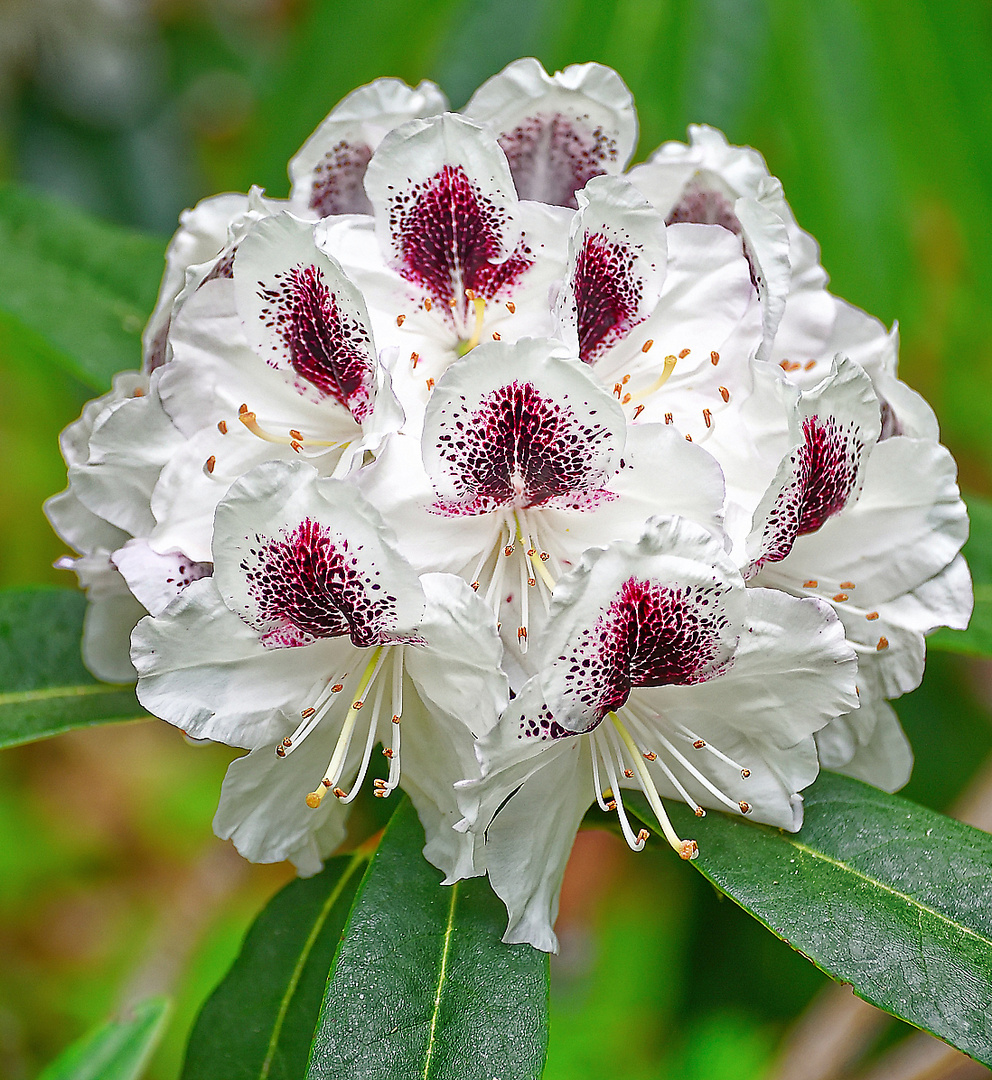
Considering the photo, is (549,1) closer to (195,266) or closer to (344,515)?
(195,266)

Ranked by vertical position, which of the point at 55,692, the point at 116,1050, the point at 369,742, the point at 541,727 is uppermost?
the point at 541,727

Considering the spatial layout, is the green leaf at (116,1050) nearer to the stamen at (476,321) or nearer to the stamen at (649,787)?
the stamen at (649,787)

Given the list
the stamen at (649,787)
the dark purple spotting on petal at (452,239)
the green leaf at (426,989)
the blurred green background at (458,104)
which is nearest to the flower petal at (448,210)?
the dark purple spotting on petal at (452,239)

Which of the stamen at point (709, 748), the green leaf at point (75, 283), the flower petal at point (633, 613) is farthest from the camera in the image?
the green leaf at point (75, 283)

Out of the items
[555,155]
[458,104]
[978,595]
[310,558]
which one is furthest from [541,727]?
[458,104]

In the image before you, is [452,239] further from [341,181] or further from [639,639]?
[639,639]

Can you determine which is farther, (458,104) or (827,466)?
(458,104)
